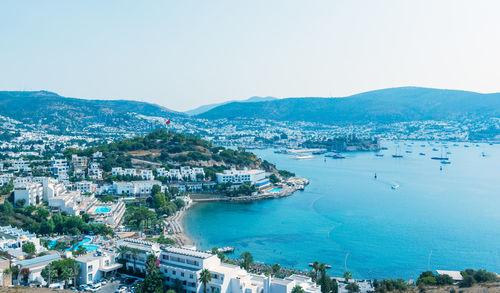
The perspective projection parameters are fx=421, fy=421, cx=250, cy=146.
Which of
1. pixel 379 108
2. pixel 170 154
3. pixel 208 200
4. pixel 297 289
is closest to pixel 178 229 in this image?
pixel 208 200

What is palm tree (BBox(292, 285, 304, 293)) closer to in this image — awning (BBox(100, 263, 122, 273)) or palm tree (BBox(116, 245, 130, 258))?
palm tree (BBox(116, 245, 130, 258))

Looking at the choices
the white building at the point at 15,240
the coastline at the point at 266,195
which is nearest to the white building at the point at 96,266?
the white building at the point at 15,240

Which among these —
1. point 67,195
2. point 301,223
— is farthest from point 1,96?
point 301,223

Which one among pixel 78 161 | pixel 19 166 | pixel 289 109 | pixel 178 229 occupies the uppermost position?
pixel 289 109

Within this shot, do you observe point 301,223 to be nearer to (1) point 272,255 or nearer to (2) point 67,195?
(1) point 272,255

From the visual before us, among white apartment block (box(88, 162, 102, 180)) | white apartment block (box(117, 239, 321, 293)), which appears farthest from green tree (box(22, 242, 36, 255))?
white apartment block (box(88, 162, 102, 180))

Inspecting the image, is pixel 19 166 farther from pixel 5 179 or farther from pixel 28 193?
pixel 28 193

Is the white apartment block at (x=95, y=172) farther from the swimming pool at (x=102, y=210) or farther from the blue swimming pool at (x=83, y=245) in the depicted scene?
the blue swimming pool at (x=83, y=245)
